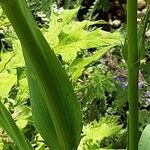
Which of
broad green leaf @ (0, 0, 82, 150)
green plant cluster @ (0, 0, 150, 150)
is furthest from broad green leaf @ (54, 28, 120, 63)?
broad green leaf @ (0, 0, 82, 150)

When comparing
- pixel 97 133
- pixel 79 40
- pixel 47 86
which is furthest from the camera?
pixel 97 133

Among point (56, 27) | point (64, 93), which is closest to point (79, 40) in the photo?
point (56, 27)

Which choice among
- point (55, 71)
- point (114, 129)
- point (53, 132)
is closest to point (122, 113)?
point (114, 129)

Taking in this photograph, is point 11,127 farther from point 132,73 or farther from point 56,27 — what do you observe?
point 56,27

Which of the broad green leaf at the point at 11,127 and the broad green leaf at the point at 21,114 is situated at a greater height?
the broad green leaf at the point at 11,127

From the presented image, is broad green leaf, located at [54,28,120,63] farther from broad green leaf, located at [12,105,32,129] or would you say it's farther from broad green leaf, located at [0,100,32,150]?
broad green leaf, located at [0,100,32,150]

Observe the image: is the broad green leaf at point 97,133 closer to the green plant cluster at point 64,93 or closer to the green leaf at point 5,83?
the green plant cluster at point 64,93

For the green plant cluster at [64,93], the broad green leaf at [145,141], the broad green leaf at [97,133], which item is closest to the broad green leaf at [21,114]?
the green plant cluster at [64,93]
